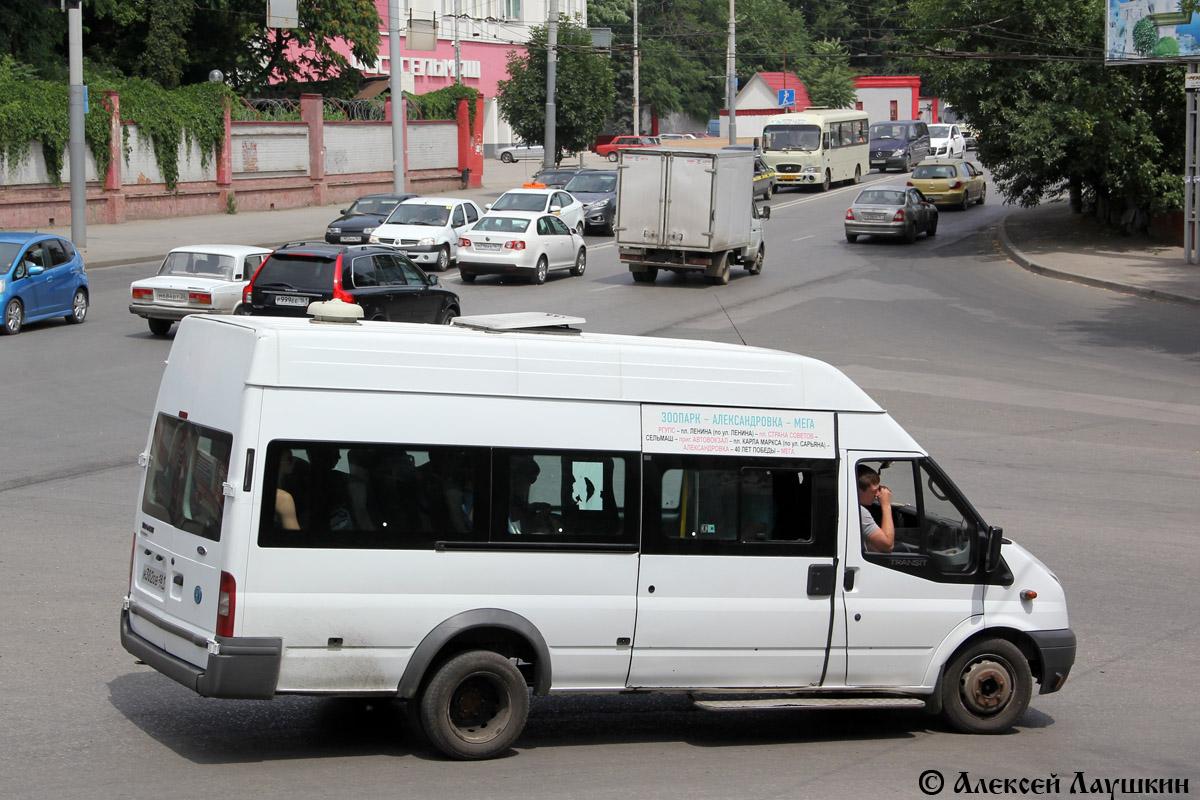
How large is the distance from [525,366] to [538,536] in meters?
0.87

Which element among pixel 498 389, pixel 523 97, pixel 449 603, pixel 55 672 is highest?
pixel 523 97

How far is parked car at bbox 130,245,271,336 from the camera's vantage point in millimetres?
20641

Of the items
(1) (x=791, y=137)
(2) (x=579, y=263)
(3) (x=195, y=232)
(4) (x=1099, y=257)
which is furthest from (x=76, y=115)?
(1) (x=791, y=137)

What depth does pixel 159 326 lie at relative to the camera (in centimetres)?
2144

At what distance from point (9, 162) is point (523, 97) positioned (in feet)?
78.8

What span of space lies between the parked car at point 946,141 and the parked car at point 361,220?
37.1 meters

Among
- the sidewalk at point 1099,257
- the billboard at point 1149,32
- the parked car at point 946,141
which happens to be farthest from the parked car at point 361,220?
the parked car at point 946,141

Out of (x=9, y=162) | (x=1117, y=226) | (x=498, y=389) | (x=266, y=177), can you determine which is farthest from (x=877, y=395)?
(x=266, y=177)

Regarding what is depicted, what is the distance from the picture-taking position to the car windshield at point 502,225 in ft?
96.1

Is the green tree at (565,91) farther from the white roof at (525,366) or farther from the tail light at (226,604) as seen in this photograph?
the tail light at (226,604)

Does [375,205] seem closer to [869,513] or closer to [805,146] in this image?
[805,146]

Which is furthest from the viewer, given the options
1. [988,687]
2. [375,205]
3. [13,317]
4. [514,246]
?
[375,205]

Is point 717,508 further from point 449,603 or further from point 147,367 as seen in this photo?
point 147,367

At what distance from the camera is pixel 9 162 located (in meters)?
35.2
